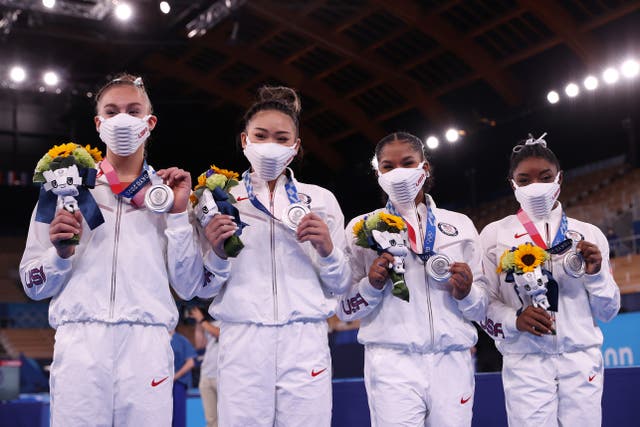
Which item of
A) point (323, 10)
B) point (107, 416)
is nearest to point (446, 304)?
point (107, 416)

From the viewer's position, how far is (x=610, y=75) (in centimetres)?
1916

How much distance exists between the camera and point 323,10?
21.2 metres

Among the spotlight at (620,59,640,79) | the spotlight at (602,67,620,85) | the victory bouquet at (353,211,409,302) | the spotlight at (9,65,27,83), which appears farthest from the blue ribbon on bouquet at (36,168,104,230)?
the spotlight at (9,65,27,83)

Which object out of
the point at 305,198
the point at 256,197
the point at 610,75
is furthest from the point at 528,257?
the point at 610,75

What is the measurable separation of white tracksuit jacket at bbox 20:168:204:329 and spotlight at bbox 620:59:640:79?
17450mm

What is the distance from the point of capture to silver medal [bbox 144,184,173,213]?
11.5 ft

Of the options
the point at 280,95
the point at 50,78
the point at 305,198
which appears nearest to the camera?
the point at 305,198

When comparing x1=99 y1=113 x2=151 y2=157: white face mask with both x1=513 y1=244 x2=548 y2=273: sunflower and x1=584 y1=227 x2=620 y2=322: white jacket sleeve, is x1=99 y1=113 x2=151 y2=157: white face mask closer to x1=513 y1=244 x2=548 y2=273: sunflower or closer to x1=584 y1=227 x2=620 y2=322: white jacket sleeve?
x1=513 y1=244 x2=548 y2=273: sunflower

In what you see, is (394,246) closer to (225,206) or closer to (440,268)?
(440,268)

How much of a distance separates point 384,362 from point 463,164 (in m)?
20.6

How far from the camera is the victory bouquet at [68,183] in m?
3.40

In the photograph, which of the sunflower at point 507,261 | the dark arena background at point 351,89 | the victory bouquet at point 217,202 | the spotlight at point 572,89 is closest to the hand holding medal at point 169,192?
the victory bouquet at point 217,202

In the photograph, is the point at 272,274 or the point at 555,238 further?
the point at 555,238

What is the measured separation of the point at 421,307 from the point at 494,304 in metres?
0.64
